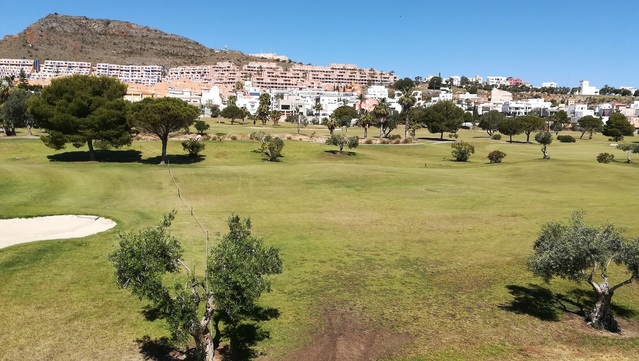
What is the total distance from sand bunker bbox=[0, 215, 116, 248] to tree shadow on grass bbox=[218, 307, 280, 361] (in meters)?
16.5

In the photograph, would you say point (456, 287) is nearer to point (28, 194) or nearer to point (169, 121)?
point (28, 194)

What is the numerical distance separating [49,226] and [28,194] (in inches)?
487

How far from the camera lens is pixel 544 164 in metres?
67.3

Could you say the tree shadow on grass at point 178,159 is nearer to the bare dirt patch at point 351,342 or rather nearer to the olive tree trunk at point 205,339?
the bare dirt patch at point 351,342

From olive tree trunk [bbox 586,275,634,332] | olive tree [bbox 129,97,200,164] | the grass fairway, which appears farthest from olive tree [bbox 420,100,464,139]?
olive tree trunk [bbox 586,275,634,332]

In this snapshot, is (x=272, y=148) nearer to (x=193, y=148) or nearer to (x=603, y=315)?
(x=193, y=148)

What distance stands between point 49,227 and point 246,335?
69.3ft

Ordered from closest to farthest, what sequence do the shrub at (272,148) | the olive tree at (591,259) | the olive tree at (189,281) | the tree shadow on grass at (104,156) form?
the olive tree at (189,281)
the olive tree at (591,259)
the tree shadow on grass at (104,156)
the shrub at (272,148)

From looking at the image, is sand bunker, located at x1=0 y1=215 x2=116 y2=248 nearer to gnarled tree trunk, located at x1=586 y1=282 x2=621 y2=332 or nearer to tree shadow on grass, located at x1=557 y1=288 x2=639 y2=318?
tree shadow on grass, located at x1=557 y1=288 x2=639 y2=318

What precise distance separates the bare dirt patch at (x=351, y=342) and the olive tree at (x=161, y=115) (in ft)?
159

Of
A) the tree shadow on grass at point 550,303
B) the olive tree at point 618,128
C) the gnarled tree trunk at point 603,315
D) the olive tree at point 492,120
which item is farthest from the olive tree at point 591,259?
the olive tree at point 618,128

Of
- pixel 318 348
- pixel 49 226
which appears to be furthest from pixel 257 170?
pixel 318 348

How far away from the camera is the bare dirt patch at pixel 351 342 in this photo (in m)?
16.7

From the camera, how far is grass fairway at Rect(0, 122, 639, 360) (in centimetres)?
1770
